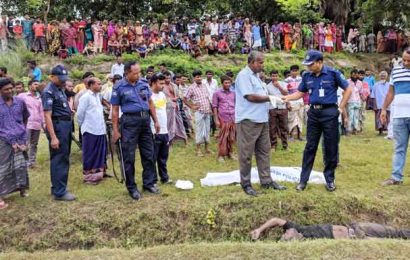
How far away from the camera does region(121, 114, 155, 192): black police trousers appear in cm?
639

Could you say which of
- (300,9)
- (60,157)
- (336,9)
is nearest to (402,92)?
(60,157)

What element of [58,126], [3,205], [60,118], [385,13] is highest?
[385,13]

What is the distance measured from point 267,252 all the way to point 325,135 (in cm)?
227

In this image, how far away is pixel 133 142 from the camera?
21.1ft

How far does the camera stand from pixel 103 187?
7398 mm

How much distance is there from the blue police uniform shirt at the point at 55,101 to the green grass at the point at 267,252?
199cm

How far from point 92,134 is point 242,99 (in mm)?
2596

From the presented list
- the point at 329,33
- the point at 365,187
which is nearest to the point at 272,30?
the point at 329,33

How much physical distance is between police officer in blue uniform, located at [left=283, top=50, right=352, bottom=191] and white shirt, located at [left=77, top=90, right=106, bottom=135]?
2959mm

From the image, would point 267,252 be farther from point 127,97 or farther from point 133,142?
point 127,97

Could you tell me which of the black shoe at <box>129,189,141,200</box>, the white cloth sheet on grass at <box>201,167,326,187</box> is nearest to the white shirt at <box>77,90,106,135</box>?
the black shoe at <box>129,189,141,200</box>

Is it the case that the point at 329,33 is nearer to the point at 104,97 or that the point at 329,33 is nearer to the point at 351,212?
the point at 104,97

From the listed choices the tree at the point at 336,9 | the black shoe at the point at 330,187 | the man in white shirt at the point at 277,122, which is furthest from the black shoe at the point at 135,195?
the tree at the point at 336,9

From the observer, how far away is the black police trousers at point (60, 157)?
6.48 meters
